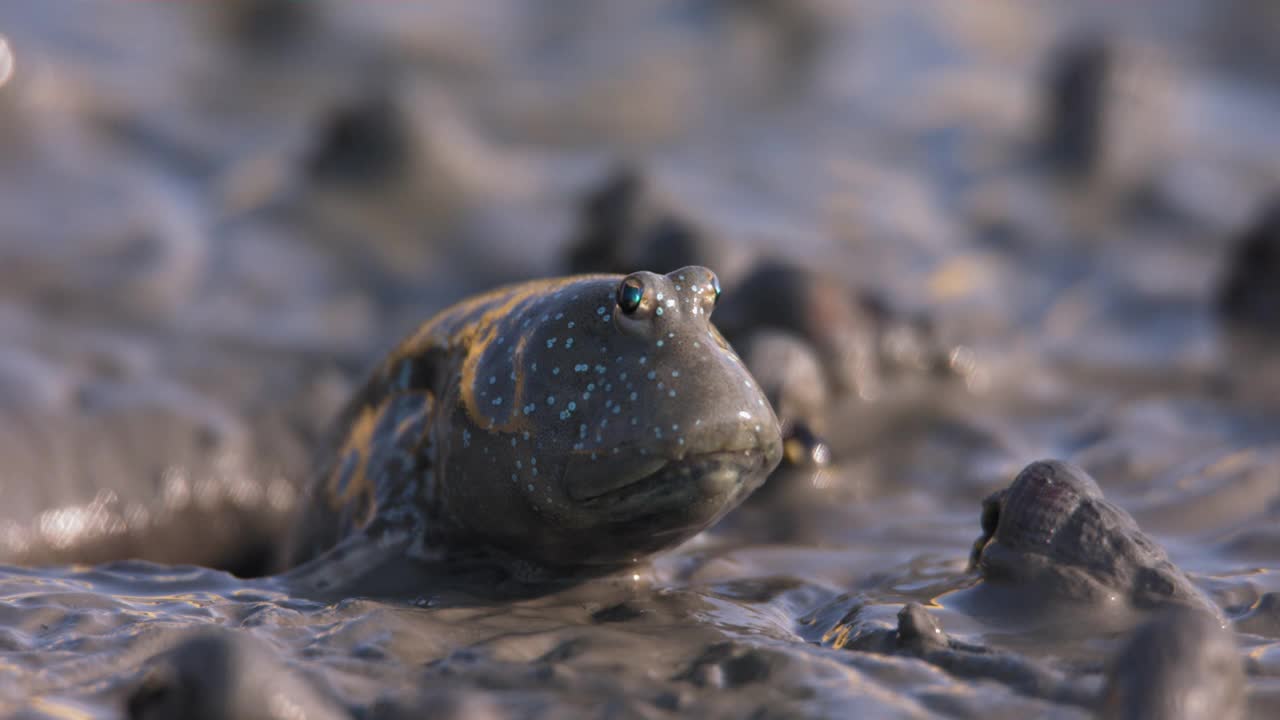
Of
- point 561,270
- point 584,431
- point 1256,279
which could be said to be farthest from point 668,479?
point 1256,279

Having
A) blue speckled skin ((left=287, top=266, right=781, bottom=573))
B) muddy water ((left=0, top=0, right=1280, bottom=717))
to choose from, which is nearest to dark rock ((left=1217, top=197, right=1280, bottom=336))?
muddy water ((left=0, top=0, right=1280, bottom=717))

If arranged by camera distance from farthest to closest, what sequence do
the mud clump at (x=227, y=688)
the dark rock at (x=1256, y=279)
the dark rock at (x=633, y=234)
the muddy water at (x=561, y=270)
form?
the dark rock at (x=1256, y=279)
the dark rock at (x=633, y=234)
the muddy water at (x=561, y=270)
the mud clump at (x=227, y=688)

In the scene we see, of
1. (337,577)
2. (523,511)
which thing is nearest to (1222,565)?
(523,511)

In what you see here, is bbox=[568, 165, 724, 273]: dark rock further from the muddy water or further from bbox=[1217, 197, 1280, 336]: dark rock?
bbox=[1217, 197, 1280, 336]: dark rock

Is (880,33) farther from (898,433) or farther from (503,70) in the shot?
(898,433)

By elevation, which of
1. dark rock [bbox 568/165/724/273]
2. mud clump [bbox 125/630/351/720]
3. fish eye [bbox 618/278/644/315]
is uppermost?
dark rock [bbox 568/165/724/273]

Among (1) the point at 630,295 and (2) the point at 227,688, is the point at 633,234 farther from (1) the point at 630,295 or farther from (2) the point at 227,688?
(2) the point at 227,688

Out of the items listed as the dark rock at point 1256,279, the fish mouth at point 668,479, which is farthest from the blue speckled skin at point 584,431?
the dark rock at point 1256,279

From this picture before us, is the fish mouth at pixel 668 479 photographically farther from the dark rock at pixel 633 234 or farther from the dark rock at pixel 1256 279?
the dark rock at pixel 1256 279
